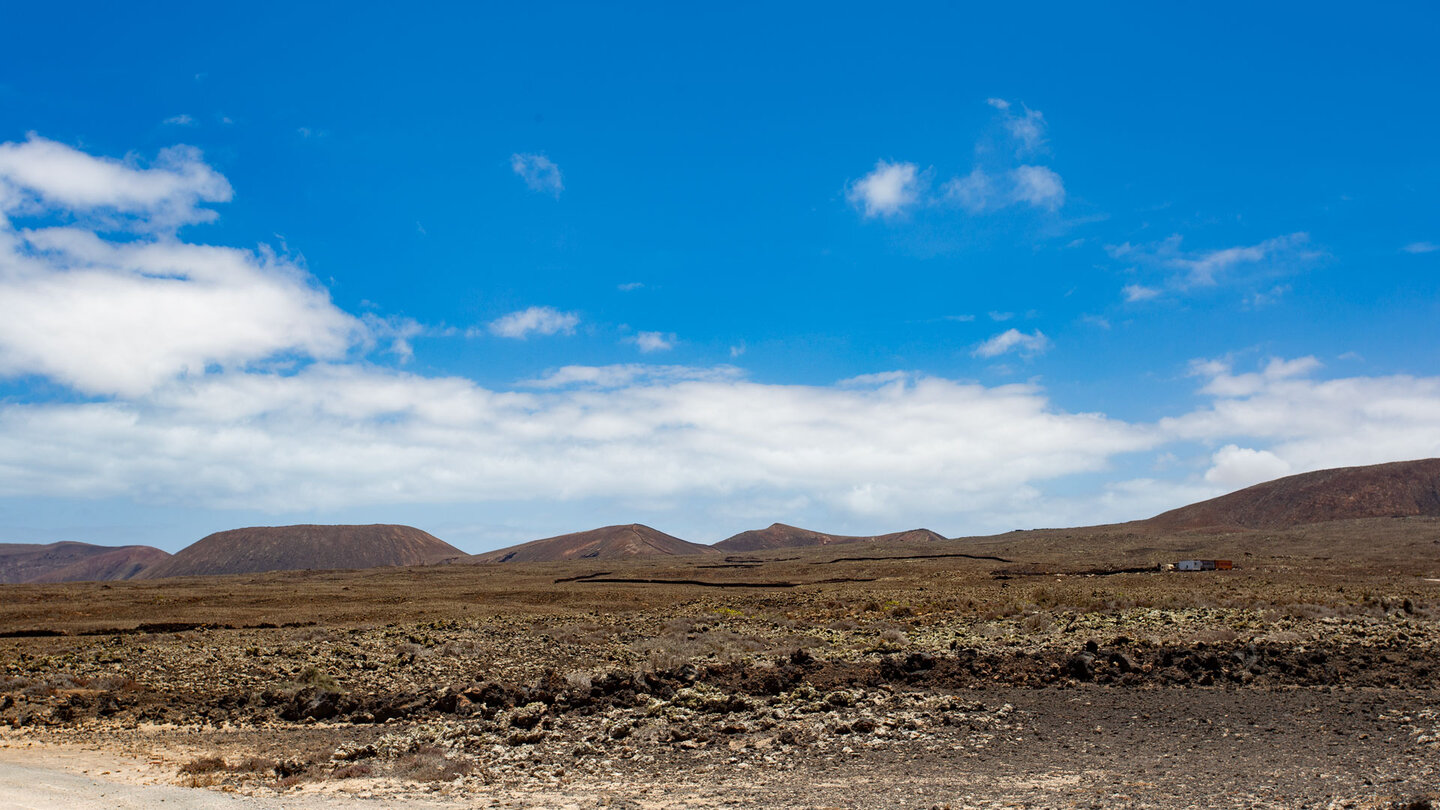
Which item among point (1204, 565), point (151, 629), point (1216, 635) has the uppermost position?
point (151, 629)

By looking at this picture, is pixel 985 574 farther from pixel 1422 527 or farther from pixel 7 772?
pixel 1422 527

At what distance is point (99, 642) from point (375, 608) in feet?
50.3

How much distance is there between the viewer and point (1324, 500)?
154250 mm

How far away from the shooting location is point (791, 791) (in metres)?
11.2

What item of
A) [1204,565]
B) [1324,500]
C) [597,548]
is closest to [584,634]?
[1204,565]

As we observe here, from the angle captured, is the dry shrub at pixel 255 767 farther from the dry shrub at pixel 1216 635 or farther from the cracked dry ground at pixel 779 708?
the dry shrub at pixel 1216 635

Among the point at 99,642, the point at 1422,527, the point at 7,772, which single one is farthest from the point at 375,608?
the point at 1422,527

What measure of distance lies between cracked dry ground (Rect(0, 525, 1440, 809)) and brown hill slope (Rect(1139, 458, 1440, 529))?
138 metres

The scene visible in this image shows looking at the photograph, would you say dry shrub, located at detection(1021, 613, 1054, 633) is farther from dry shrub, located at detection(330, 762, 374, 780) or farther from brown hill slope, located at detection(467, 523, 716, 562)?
brown hill slope, located at detection(467, 523, 716, 562)

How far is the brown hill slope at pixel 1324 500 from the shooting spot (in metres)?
148

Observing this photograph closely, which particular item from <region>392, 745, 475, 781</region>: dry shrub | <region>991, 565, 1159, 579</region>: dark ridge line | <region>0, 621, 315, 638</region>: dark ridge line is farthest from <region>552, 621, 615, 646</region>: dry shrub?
<region>991, 565, 1159, 579</region>: dark ridge line

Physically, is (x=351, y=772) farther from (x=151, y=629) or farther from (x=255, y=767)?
(x=151, y=629)

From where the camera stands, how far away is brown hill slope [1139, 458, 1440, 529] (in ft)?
487

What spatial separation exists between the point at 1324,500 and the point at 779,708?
568 feet
